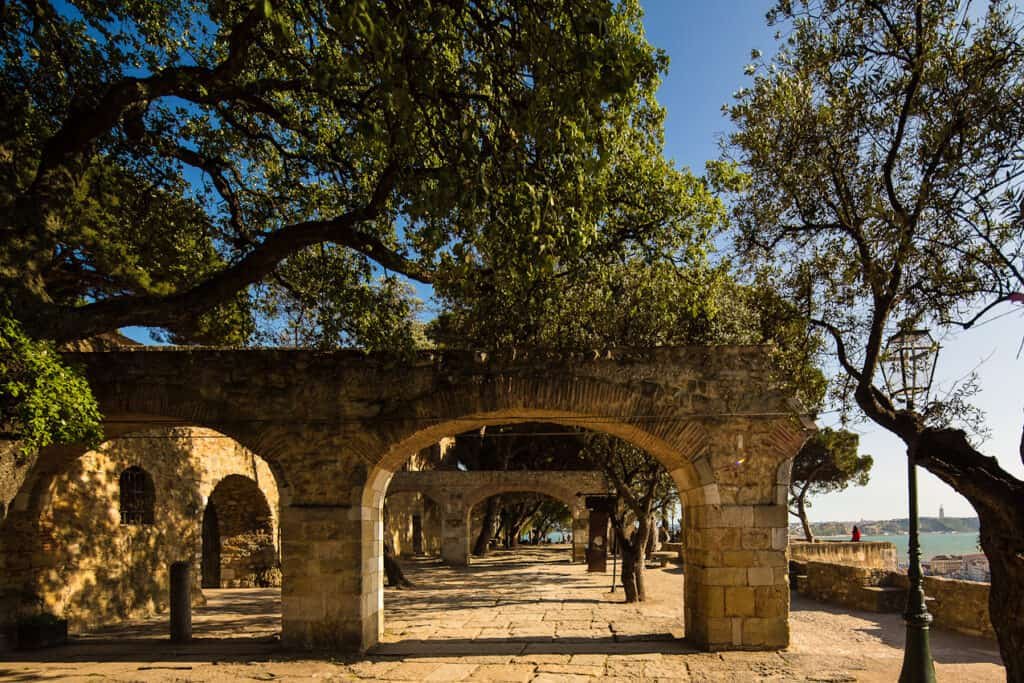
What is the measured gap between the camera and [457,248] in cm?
678

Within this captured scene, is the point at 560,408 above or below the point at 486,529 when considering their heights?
above

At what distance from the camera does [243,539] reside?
18.7m

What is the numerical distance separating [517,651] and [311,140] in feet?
23.4

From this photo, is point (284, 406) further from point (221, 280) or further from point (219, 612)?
point (219, 612)

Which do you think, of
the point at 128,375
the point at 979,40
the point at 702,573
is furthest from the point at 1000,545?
the point at 128,375

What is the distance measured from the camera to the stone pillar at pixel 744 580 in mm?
9164

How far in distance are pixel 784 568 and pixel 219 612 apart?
10535mm

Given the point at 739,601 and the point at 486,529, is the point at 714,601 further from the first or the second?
the point at 486,529

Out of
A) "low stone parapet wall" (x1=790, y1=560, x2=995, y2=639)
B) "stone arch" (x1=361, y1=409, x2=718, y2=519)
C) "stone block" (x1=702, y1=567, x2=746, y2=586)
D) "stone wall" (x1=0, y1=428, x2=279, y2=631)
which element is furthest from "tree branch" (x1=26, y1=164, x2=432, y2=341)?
"low stone parapet wall" (x1=790, y1=560, x2=995, y2=639)

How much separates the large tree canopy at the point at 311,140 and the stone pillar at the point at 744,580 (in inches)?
160

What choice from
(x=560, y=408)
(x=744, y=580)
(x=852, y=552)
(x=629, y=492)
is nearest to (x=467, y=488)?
(x=629, y=492)

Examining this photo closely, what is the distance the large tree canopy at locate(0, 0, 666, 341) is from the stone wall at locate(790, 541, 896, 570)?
15.6 metres

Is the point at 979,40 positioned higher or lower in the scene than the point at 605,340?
higher

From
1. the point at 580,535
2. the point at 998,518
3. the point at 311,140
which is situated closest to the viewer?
the point at 998,518
